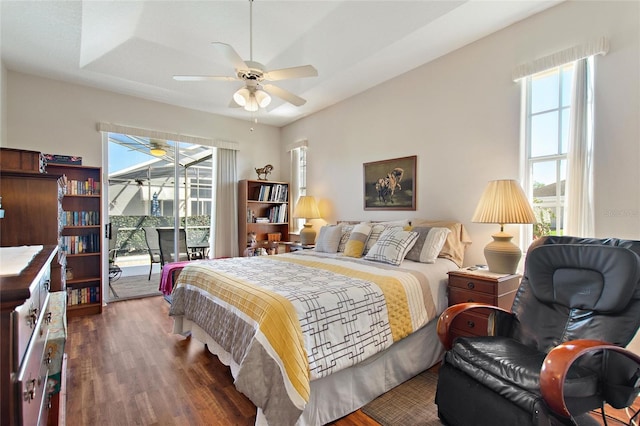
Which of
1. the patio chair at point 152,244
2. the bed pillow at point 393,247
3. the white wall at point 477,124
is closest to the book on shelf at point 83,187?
the patio chair at point 152,244

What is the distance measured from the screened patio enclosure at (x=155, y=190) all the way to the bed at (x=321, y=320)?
8.16ft

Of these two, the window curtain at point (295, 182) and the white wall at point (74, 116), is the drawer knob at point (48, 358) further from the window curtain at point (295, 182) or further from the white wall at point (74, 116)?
the window curtain at point (295, 182)

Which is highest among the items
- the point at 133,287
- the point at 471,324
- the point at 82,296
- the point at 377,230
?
the point at 377,230

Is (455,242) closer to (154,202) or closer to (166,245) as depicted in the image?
(166,245)

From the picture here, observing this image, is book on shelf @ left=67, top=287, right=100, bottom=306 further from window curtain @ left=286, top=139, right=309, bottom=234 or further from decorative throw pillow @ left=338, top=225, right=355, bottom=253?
decorative throw pillow @ left=338, top=225, right=355, bottom=253

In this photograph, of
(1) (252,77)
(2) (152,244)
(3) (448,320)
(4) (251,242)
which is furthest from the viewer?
(4) (251,242)

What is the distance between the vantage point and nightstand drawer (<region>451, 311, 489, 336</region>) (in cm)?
225

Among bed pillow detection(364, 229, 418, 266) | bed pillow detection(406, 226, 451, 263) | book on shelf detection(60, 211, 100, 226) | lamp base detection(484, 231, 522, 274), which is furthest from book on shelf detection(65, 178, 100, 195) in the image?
lamp base detection(484, 231, 522, 274)

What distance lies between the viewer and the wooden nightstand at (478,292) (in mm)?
2258

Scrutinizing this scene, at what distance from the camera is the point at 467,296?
7.87ft

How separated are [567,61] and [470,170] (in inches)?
43.3

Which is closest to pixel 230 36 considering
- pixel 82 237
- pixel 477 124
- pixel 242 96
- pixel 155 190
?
pixel 242 96

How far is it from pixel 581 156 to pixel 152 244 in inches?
220

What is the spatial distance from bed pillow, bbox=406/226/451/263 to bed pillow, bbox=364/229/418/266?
81 mm
